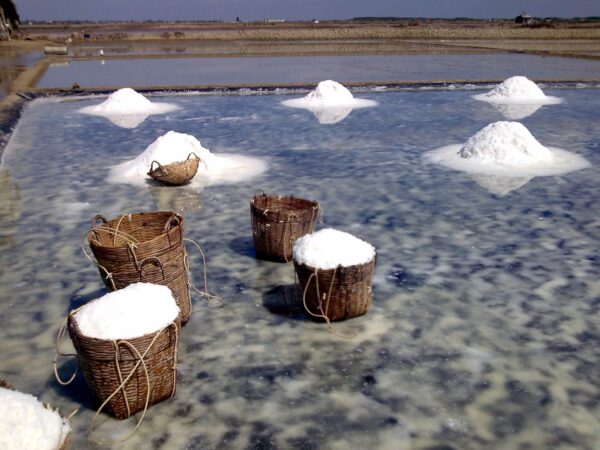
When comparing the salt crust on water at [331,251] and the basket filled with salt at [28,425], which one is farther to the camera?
the salt crust on water at [331,251]

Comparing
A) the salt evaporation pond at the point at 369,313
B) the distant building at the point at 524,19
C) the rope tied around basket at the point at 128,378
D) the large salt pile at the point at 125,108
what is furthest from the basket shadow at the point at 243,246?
the distant building at the point at 524,19

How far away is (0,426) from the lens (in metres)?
1.75

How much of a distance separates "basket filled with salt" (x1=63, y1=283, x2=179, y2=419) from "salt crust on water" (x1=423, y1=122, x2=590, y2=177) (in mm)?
4740

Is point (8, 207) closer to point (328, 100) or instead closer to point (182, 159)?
point (182, 159)

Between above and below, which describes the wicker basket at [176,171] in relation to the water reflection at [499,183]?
above

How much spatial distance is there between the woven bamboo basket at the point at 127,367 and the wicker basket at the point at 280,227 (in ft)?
4.85

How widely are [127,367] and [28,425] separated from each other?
1.90 feet

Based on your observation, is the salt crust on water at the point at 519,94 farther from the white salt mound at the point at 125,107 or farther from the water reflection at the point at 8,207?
the water reflection at the point at 8,207

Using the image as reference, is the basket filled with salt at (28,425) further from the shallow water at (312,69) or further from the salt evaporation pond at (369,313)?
the shallow water at (312,69)

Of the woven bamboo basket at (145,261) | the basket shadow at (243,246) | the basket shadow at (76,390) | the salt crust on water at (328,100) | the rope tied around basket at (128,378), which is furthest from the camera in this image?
the salt crust on water at (328,100)

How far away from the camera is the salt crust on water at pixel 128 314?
230 cm

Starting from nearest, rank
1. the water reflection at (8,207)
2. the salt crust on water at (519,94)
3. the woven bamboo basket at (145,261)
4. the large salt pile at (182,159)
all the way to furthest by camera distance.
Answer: the woven bamboo basket at (145,261) → the water reflection at (8,207) → the large salt pile at (182,159) → the salt crust on water at (519,94)

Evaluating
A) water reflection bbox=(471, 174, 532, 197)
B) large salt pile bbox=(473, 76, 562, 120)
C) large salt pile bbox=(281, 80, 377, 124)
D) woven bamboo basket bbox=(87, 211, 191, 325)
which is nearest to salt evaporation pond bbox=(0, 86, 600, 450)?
water reflection bbox=(471, 174, 532, 197)

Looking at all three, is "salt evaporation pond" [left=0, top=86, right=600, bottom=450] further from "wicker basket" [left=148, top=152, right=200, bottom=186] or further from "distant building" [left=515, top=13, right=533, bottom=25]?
"distant building" [left=515, top=13, right=533, bottom=25]
